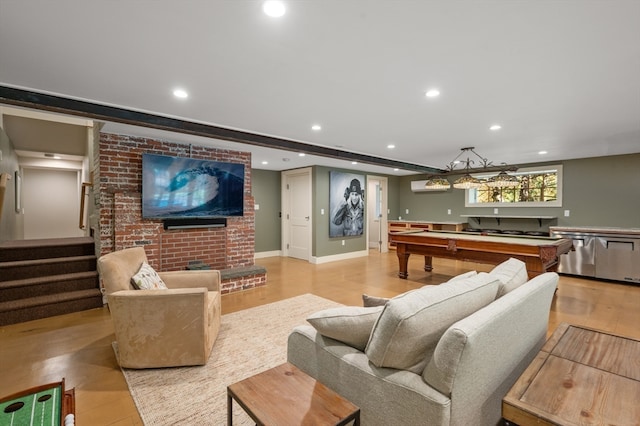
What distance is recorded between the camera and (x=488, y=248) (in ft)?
13.7

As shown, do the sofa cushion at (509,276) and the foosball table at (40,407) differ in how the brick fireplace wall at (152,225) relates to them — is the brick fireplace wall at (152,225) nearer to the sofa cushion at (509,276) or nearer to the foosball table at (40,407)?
the foosball table at (40,407)

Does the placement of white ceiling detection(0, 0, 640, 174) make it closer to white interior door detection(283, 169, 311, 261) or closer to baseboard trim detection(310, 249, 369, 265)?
white interior door detection(283, 169, 311, 261)

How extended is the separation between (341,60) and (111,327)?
3.51 meters

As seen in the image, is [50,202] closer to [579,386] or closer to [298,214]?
[298,214]

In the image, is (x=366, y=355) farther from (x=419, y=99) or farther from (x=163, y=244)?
(x=163, y=244)

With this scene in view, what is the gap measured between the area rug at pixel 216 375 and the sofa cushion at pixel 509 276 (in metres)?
1.73

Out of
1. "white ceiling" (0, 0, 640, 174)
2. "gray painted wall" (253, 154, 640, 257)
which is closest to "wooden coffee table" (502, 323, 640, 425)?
"white ceiling" (0, 0, 640, 174)

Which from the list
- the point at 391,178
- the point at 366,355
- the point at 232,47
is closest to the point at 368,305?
the point at 366,355

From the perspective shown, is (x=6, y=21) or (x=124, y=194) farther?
(x=124, y=194)

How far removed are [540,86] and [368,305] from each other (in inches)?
94.5

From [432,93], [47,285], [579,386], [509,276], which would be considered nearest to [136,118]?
[47,285]

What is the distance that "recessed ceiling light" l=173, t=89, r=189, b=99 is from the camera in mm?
2664

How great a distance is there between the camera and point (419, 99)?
284 centimetres

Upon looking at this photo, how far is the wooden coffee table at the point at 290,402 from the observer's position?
3.50 ft
